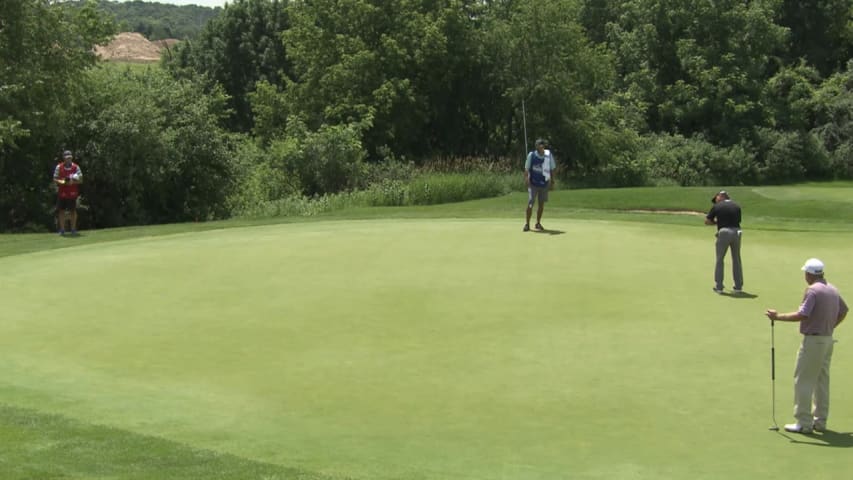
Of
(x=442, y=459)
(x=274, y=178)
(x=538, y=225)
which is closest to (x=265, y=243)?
(x=538, y=225)

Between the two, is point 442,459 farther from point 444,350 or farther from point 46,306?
point 46,306

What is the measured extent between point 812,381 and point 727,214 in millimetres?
6653

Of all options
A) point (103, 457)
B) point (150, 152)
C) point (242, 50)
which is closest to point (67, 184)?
point (150, 152)

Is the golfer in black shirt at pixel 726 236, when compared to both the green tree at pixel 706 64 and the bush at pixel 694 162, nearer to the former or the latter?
the bush at pixel 694 162

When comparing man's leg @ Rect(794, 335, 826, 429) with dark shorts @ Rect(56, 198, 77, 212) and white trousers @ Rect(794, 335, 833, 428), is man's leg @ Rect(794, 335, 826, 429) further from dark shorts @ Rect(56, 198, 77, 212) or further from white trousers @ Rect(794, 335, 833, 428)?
dark shorts @ Rect(56, 198, 77, 212)

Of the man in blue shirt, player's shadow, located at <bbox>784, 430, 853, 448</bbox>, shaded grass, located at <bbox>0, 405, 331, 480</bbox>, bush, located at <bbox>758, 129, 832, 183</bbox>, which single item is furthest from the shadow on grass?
bush, located at <bbox>758, 129, 832, 183</bbox>

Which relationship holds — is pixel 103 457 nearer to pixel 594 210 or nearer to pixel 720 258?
pixel 720 258

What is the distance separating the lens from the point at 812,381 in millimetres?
10062

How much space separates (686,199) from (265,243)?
17608mm

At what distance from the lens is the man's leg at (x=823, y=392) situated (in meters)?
9.96

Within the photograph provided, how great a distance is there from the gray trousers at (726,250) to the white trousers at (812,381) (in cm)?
542

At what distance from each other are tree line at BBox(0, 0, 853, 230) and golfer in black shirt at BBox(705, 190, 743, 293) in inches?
815

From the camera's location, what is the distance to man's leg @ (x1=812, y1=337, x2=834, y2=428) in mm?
9961

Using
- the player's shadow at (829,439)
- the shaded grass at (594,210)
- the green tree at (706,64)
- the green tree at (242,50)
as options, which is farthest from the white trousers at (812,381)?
the green tree at (242,50)
